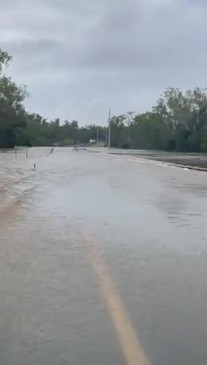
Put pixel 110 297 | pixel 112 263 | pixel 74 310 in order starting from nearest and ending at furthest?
pixel 74 310
pixel 110 297
pixel 112 263

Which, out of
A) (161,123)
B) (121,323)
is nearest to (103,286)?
(121,323)

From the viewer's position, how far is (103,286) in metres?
7.68

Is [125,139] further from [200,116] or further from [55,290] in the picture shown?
[55,290]

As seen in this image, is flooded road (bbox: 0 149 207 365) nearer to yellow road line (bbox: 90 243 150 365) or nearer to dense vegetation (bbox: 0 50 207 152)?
yellow road line (bbox: 90 243 150 365)

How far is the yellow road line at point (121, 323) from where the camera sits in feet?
17.1

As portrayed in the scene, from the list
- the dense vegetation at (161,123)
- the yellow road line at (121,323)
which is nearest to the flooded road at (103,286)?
the yellow road line at (121,323)

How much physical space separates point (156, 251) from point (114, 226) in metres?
2.84

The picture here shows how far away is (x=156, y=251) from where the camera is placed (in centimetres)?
1001

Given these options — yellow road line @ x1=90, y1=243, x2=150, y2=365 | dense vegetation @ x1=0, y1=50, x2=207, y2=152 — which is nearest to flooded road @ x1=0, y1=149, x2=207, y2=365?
yellow road line @ x1=90, y1=243, x2=150, y2=365

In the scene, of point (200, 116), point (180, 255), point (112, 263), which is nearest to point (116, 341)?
point (112, 263)

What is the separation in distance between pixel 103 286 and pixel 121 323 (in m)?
1.54

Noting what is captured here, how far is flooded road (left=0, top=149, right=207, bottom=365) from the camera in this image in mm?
5406

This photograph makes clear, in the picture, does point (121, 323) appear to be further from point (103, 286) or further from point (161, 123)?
point (161, 123)

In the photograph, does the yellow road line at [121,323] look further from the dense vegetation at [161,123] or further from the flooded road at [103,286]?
the dense vegetation at [161,123]
